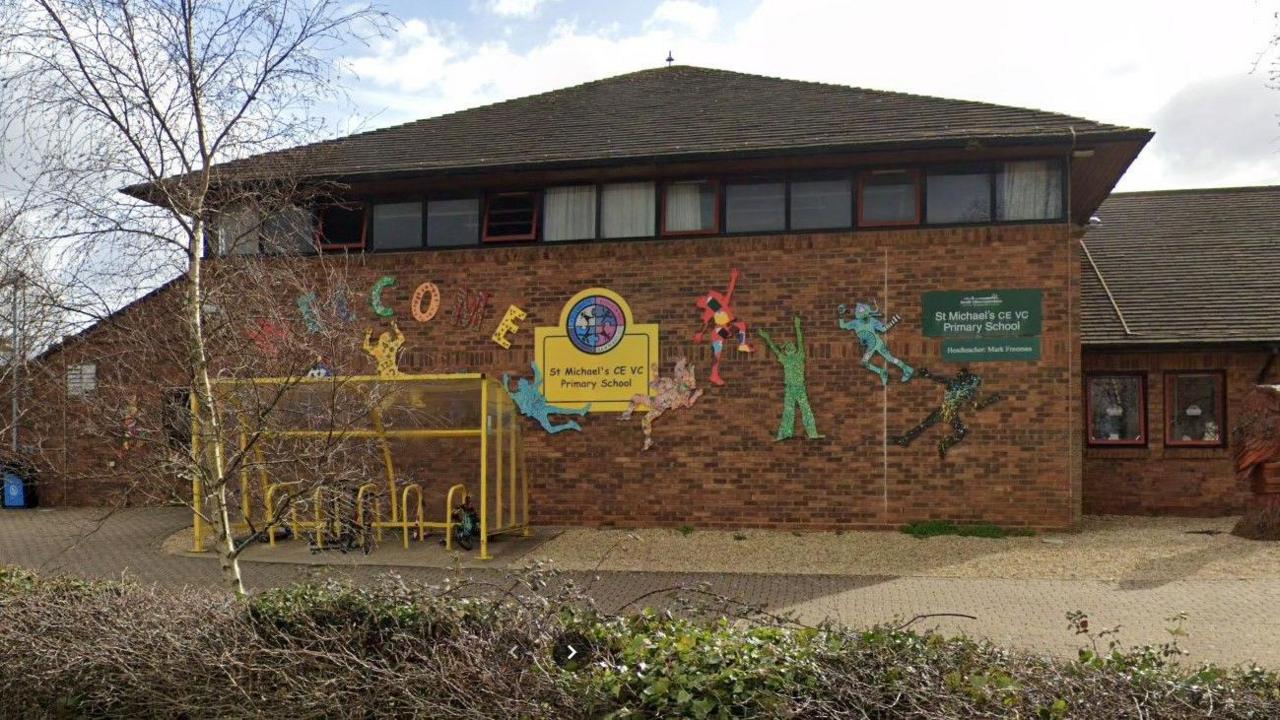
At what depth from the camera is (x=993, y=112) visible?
45.2ft

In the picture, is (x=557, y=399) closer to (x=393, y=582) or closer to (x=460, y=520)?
(x=460, y=520)

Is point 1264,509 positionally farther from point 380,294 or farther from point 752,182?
point 380,294

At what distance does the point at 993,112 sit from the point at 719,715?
38.7 feet

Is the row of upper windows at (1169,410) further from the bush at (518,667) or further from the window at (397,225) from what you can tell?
the bush at (518,667)

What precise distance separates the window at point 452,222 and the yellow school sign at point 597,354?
177 cm

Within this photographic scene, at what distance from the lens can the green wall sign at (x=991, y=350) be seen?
1277 cm

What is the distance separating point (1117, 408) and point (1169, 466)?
3.61 ft

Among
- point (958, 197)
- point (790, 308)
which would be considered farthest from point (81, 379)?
point (958, 197)

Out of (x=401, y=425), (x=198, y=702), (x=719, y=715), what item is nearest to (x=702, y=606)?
(x=719, y=715)

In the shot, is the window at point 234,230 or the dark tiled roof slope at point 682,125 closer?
the window at point 234,230

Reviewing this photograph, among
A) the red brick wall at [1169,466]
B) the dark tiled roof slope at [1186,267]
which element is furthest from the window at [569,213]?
the red brick wall at [1169,466]

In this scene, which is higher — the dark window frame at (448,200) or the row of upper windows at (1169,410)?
the dark window frame at (448,200)

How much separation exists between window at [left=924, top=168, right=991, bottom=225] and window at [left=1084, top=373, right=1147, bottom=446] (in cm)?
438

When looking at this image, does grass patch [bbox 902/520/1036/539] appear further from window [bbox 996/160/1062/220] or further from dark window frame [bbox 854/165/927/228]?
window [bbox 996/160/1062/220]
